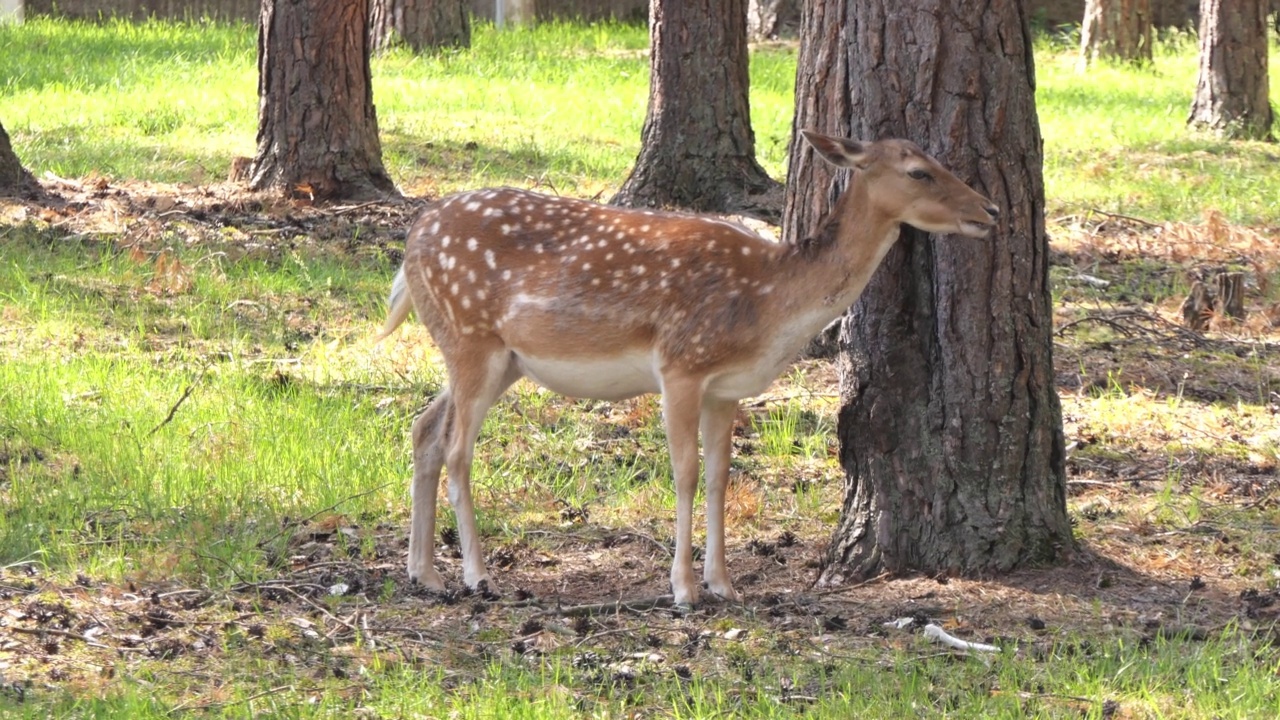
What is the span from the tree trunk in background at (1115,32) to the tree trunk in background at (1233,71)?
5.29 meters

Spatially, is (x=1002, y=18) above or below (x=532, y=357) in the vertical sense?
above

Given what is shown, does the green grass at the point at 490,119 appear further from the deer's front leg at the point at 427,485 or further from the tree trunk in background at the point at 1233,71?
the deer's front leg at the point at 427,485

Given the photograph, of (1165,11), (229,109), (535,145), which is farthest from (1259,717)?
(1165,11)

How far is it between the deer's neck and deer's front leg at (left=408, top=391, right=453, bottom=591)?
148 cm

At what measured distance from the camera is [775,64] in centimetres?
1975

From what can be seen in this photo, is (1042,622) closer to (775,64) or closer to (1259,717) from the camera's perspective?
(1259,717)

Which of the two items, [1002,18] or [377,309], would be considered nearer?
[1002,18]

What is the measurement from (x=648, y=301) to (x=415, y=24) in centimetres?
1281

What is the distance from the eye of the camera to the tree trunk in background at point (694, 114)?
11445 millimetres

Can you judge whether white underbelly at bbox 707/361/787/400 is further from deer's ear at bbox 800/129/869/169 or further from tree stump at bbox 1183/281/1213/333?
tree stump at bbox 1183/281/1213/333

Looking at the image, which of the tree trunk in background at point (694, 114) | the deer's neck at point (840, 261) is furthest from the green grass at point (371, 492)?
the tree trunk in background at point (694, 114)

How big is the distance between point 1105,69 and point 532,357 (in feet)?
51.6

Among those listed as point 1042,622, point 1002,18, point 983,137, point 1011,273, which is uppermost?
point 1002,18

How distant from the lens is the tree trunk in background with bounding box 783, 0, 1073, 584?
19.0 ft
